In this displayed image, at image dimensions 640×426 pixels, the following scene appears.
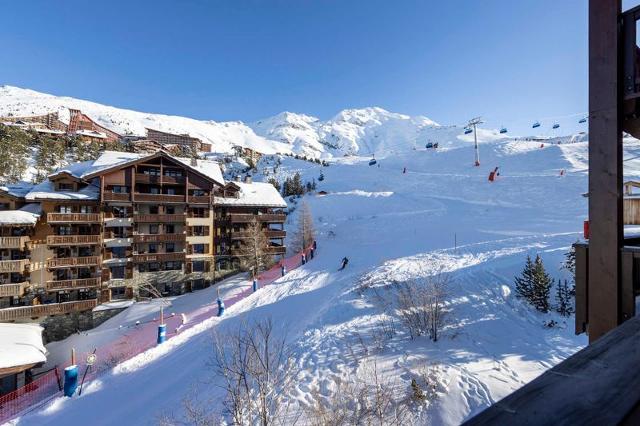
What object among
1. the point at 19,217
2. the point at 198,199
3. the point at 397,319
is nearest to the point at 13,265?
the point at 19,217

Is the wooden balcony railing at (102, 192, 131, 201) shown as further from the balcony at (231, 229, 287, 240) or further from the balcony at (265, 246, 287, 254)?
the balcony at (265, 246, 287, 254)

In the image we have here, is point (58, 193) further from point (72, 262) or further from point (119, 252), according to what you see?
point (119, 252)

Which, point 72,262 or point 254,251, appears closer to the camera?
point 72,262

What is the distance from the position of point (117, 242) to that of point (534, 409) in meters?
32.3

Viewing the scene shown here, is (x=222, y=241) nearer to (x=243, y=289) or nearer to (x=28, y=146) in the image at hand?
(x=243, y=289)

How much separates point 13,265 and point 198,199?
14293 mm

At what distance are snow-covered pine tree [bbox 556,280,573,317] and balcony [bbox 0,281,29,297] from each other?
34949 millimetres

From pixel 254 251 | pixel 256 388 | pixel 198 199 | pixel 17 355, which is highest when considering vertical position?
pixel 198 199

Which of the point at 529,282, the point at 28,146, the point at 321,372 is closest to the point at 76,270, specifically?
the point at 321,372

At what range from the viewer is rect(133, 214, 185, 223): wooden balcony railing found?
1095 inches

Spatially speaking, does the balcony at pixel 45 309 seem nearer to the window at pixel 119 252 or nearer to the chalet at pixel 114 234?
the chalet at pixel 114 234

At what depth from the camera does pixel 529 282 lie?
14.2 meters

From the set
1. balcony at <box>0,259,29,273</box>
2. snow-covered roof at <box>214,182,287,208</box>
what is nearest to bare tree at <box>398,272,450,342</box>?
snow-covered roof at <box>214,182,287,208</box>

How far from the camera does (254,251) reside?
28516 mm
